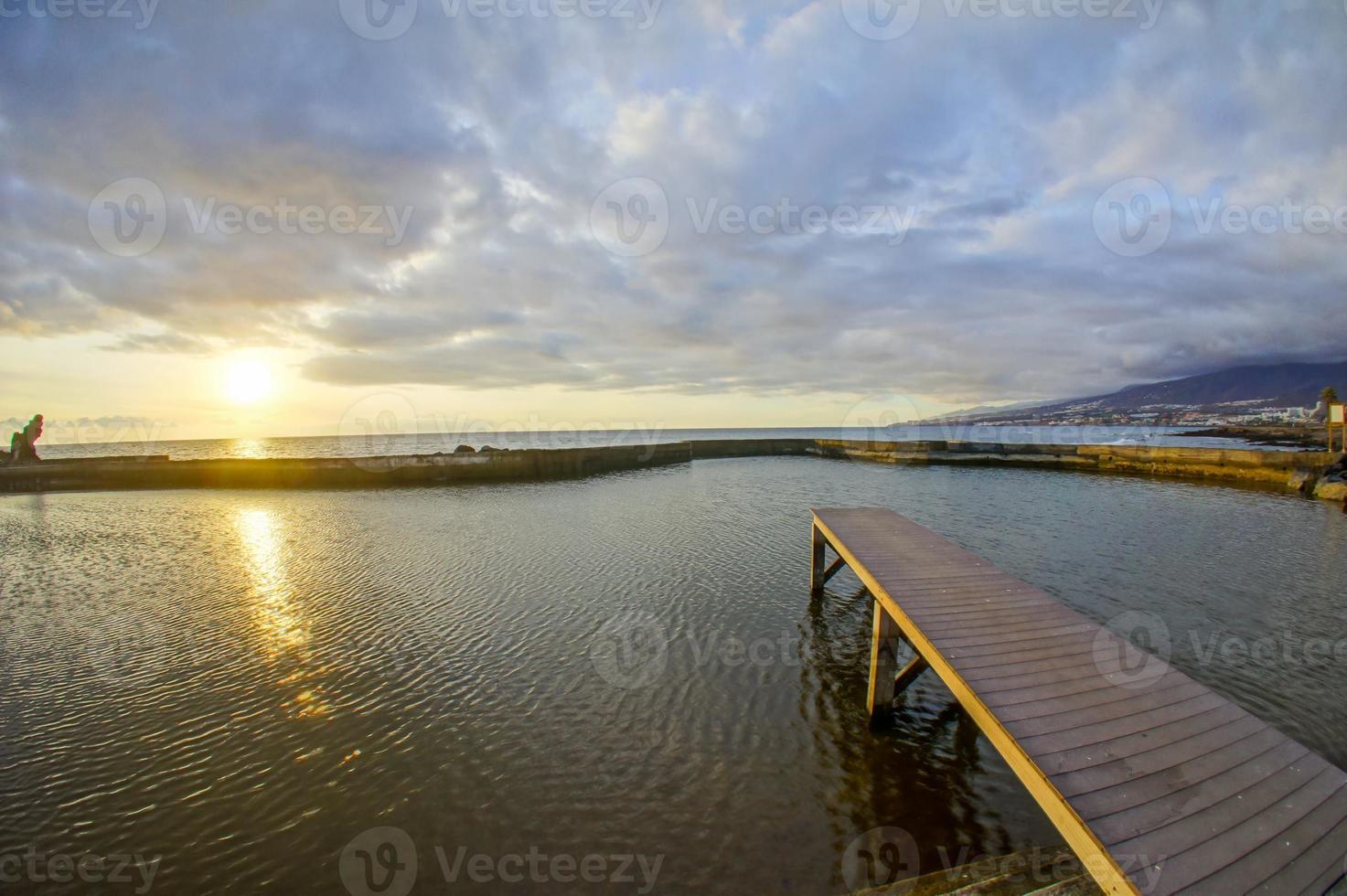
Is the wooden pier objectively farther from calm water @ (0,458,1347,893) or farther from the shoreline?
the shoreline

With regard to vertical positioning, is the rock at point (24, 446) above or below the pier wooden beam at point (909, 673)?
above

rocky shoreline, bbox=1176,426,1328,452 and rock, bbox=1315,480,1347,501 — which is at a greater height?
rocky shoreline, bbox=1176,426,1328,452

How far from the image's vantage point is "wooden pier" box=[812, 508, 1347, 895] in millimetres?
2869

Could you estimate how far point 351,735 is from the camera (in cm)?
559

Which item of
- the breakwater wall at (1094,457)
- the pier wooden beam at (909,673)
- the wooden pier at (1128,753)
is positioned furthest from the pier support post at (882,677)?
the breakwater wall at (1094,457)

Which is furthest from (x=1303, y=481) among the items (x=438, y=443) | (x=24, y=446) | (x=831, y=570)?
(x=438, y=443)

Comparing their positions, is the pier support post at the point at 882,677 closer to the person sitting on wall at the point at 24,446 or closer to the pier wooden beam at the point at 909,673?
the pier wooden beam at the point at 909,673

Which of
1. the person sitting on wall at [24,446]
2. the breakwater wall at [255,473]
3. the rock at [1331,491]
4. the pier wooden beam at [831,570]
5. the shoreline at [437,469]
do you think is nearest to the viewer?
the pier wooden beam at [831,570]

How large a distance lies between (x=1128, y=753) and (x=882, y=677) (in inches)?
95.2

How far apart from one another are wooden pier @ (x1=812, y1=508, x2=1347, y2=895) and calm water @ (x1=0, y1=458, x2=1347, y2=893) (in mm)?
1111

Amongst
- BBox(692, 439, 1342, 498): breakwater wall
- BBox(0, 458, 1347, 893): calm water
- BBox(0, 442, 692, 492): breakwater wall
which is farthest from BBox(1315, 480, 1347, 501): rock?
BBox(0, 442, 692, 492): breakwater wall

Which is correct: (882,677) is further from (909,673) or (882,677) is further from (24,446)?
(24,446)

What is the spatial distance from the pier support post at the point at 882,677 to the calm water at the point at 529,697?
0.92 ft

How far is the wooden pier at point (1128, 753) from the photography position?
9.41 ft
